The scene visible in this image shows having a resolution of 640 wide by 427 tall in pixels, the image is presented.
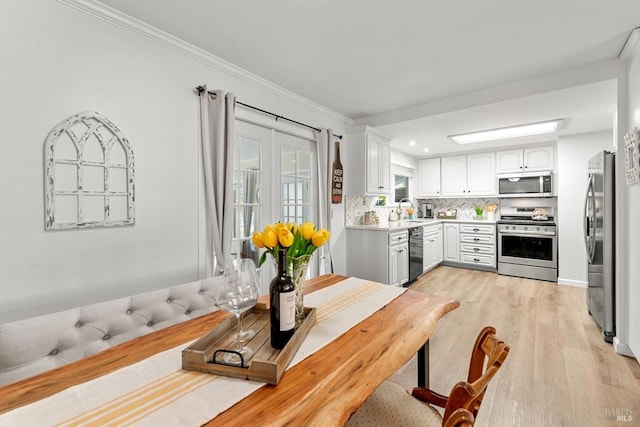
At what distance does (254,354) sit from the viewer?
923mm

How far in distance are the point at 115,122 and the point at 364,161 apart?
2884 millimetres

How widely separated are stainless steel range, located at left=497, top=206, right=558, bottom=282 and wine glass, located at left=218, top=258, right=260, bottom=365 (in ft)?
17.3

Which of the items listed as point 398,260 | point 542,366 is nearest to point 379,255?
point 398,260

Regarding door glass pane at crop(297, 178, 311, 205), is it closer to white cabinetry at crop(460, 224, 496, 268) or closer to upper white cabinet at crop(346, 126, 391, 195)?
upper white cabinet at crop(346, 126, 391, 195)

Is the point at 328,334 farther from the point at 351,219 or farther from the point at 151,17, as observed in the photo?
the point at 351,219

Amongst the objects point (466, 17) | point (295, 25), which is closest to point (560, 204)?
point (466, 17)

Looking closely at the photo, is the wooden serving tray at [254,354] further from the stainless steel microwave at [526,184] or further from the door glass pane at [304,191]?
the stainless steel microwave at [526,184]

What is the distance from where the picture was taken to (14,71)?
1.48 meters

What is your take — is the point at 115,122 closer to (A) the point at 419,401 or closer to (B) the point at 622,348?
(A) the point at 419,401

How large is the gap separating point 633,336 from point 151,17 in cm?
427

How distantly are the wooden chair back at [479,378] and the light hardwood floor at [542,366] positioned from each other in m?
1.13

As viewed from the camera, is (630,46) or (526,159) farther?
(526,159)

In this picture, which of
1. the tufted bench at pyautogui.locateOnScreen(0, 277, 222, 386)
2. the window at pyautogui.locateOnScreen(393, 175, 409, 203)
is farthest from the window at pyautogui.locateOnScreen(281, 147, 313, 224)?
the window at pyautogui.locateOnScreen(393, 175, 409, 203)

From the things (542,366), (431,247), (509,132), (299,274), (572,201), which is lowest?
(542,366)
